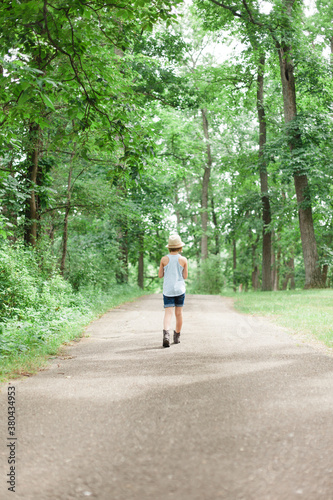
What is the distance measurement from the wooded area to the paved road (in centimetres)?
336

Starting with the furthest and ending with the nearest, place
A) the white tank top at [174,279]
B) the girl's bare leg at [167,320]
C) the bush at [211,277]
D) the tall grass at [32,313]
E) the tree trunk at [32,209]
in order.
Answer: the bush at [211,277] < the tree trunk at [32,209] < the white tank top at [174,279] < the girl's bare leg at [167,320] < the tall grass at [32,313]

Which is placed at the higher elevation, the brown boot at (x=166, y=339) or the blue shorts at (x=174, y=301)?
the blue shorts at (x=174, y=301)

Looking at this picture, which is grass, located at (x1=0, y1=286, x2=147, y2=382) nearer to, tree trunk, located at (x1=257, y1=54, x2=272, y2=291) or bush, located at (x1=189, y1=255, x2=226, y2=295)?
tree trunk, located at (x1=257, y1=54, x2=272, y2=291)

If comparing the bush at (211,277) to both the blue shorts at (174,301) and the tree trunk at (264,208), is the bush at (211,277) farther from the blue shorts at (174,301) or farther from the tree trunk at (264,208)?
the blue shorts at (174,301)

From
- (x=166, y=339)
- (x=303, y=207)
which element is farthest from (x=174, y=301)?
(x=303, y=207)

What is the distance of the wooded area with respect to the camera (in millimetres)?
6938

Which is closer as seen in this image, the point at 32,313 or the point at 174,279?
the point at 174,279

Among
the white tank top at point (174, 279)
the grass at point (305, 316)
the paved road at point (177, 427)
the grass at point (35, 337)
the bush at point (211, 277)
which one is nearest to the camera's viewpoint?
the paved road at point (177, 427)

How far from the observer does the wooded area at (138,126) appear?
694cm

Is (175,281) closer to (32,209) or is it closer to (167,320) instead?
(167,320)

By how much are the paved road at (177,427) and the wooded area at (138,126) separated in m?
3.36

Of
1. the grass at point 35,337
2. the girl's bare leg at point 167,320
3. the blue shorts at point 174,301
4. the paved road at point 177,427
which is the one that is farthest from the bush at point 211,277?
the paved road at point 177,427

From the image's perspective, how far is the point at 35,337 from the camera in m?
7.70

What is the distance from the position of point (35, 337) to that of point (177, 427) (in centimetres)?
457
